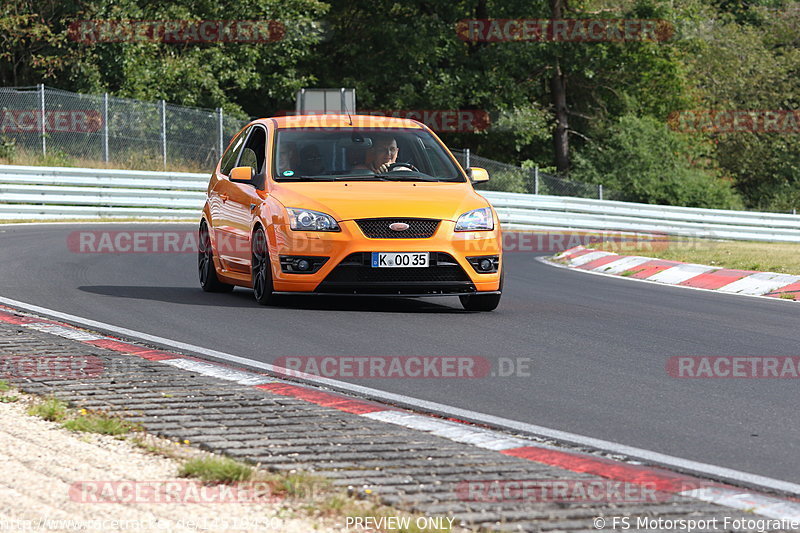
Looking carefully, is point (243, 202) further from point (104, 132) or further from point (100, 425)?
point (104, 132)

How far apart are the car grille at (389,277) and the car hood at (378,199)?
36 centimetres

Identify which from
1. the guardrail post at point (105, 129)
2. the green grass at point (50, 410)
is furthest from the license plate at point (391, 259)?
the guardrail post at point (105, 129)

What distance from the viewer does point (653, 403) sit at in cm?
681

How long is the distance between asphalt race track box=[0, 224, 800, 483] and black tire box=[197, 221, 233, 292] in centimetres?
22

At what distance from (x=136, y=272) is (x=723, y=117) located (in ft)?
134

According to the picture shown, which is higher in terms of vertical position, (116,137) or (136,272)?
(116,137)

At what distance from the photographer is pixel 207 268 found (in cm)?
1246

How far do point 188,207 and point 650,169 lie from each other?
1813 cm

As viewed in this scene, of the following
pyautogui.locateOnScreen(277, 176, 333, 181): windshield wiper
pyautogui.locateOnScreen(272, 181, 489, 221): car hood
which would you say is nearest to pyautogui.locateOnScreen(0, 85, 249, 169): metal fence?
pyautogui.locateOnScreen(277, 176, 333, 181): windshield wiper

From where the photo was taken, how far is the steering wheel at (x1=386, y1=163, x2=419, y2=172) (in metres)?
11.5

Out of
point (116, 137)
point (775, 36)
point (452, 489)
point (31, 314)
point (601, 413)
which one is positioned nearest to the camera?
Answer: point (452, 489)

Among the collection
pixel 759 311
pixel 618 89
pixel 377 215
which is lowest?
pixel 759 311

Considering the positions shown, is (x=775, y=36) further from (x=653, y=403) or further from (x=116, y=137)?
(x=653, y=403)

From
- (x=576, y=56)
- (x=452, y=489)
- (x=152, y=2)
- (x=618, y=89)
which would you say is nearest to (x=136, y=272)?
(x=452, y=489)
